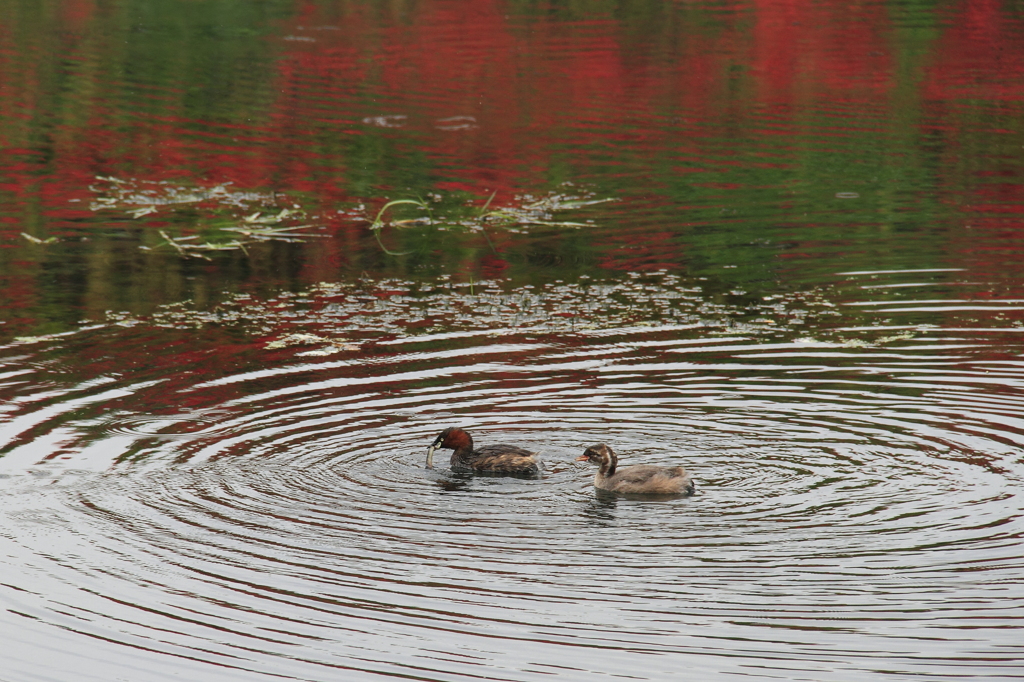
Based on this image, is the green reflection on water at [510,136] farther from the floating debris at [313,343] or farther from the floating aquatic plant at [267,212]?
the floating debris at [313,343]

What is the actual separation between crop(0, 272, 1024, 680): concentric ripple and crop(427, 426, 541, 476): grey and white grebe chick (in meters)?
0.14

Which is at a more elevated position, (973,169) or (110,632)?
(973,169)

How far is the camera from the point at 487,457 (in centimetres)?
1087

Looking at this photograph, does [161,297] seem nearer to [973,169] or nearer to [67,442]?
[67,442]

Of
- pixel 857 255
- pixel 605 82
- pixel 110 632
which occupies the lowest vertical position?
pixel 110 632

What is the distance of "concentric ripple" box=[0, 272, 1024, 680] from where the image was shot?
778cm

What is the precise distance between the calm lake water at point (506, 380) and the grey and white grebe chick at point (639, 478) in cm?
17

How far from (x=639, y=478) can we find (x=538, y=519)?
0.87 meters

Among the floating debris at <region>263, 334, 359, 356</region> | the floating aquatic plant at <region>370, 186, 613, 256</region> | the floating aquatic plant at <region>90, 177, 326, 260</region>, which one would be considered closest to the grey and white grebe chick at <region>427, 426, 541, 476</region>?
the floating debris at <region>263, 334, 359, 356</region>

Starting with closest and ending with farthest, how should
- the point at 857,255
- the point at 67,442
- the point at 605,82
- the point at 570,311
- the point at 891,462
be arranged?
the point at 891,462
the point at 67,442
the point at 570,311
the point at 857,255
the point at 605,82

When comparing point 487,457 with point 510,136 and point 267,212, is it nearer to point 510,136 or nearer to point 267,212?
point 267,212

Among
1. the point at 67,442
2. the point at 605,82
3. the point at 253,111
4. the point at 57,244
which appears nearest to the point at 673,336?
the point at 67,442

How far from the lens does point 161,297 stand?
53.5 ft

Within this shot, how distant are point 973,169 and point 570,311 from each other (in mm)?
11014
